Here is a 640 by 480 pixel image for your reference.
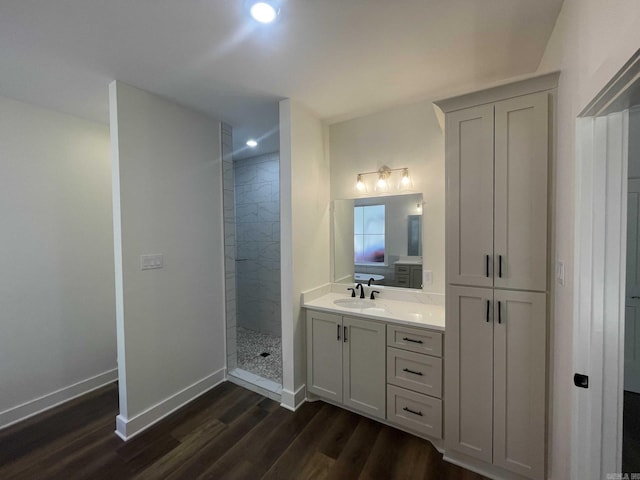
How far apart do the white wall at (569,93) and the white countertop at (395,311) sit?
2.13 feet

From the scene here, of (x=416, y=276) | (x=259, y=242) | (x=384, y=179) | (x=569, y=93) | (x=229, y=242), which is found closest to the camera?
(x=569, y=93)

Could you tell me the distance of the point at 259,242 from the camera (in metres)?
4.00

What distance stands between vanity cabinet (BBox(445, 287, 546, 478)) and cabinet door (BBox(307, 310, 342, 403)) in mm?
848

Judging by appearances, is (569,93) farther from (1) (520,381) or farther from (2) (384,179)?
(1) (520,381)

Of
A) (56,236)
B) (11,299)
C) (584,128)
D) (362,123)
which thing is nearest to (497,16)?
(584,128)

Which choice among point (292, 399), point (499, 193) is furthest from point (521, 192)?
point (292, 399)

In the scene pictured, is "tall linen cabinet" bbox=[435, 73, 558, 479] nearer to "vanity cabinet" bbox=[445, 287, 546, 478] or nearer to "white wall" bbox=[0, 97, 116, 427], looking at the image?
"vanity cabinet" bbox=[445, 287, 546, 478]

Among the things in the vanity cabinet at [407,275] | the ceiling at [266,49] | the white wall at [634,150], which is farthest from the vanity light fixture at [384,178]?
the white wall at [634,150]

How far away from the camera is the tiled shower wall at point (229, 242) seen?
9.38 feet

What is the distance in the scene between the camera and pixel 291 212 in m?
2.33

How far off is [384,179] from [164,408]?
2794mm

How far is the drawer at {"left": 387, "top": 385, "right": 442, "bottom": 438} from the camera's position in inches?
73.0

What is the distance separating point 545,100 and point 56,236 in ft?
12.5

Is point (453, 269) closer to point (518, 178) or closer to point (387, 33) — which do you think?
point (518, 178)
